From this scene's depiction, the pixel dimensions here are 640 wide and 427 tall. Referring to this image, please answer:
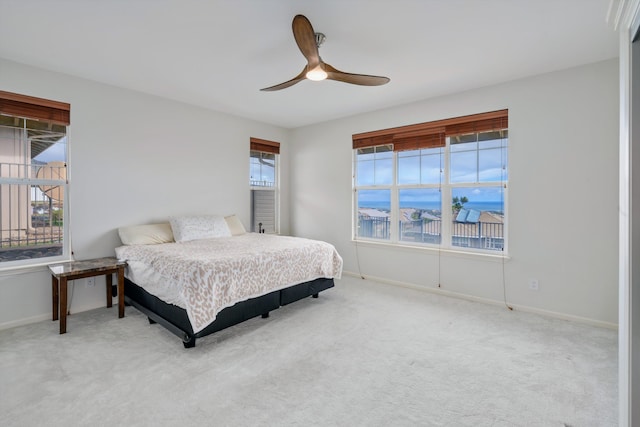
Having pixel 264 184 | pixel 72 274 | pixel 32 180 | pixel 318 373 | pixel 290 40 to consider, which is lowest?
pixel 318 373

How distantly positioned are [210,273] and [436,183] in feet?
9.74

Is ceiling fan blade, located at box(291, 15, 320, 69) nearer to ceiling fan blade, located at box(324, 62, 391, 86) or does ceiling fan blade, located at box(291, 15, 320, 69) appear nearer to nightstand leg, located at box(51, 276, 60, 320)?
ceiling fan blade, located at box(324, 62, 391, 86)

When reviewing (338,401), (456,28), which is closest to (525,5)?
(456,28)

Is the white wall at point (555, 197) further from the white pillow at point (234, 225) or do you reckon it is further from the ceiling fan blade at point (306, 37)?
the white pillow at point (234, 225)

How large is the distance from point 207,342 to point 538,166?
3.65 meters

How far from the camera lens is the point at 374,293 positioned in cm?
392

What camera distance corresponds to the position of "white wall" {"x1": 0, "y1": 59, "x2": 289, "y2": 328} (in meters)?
3.01

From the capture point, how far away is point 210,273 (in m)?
2.46

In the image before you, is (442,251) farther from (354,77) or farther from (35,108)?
(35,108)

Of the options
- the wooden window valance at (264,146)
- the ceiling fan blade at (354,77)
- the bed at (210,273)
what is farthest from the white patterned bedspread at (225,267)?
the wooden window valance at (264,146)

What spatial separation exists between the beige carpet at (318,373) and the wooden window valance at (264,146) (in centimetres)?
298

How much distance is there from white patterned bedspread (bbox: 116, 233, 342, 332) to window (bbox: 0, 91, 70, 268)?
672 millimetres

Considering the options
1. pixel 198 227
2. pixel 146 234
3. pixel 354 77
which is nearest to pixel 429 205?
pixel 354 77

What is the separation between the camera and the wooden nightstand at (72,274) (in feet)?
Answer: 8.93
